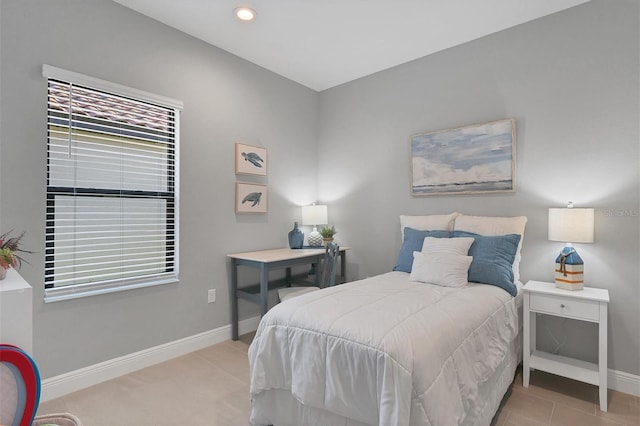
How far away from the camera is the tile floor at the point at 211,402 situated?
198cm

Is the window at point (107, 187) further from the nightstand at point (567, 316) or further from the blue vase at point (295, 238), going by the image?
the nightstand at point (567, 316)

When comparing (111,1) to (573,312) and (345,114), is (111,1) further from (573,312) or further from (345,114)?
→ (573,312)

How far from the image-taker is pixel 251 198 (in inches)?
134

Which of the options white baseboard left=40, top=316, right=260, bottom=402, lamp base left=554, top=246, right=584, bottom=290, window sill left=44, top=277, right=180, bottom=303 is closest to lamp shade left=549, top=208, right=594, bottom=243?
lamp base left=554, top=246, right=584, bottom=290

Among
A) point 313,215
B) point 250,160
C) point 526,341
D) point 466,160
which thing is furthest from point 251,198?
point 526,341

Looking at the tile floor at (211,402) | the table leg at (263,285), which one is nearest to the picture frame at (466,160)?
the tile floor at (211,402)

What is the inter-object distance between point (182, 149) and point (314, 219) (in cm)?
157

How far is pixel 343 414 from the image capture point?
148 centimetres

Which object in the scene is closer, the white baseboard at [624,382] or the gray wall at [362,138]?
the gray wall at [362,138]

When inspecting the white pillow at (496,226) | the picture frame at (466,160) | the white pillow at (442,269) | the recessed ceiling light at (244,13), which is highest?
the recessed ceiling light at (244,13)

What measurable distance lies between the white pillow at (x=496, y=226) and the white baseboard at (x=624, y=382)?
84 cm

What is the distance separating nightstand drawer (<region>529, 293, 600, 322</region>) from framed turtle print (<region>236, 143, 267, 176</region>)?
2611 mm

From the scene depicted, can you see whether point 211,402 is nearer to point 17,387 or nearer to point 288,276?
point 17,387

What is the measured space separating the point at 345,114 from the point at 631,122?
2.55 meters
